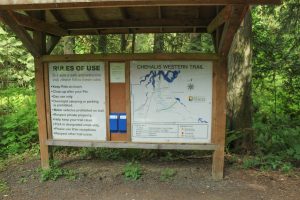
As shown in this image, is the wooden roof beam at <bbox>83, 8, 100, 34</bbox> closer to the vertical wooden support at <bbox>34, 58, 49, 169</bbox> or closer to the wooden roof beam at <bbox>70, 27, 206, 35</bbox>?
the wooden roof beam at <bbox>70, 27, 206, 35</bbox>

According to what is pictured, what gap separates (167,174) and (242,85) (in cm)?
241

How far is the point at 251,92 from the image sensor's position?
6863 mm

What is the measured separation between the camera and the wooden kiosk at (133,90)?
5.38 metres

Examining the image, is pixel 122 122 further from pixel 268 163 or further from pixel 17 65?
pixel 17 65

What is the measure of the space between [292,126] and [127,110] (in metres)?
4.87

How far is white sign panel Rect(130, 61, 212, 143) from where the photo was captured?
213 inches

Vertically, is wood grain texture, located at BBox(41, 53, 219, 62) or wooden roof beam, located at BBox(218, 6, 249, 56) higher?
wooden roof beam, located at BBox(218, 6, 249, 56)

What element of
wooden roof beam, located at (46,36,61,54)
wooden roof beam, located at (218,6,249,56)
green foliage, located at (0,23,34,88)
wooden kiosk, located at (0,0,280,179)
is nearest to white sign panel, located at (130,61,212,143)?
wooden kiosk, located at (0,0,280,179)

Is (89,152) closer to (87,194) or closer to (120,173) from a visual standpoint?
(120,173)

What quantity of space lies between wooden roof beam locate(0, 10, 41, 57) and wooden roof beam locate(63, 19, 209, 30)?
867 mm

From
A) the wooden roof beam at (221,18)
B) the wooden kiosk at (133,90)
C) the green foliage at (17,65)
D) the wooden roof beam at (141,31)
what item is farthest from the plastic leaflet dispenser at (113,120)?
the green foliage at (17,65)

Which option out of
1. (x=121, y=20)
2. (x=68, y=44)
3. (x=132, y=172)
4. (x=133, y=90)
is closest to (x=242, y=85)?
(x=133, y=90)

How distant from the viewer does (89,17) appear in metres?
5.89

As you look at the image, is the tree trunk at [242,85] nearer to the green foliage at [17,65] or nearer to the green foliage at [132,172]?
the green foliage at [132,172]
